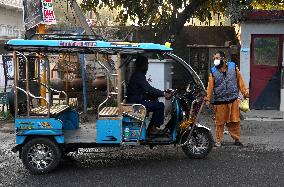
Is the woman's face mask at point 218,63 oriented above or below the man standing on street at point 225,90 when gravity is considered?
above

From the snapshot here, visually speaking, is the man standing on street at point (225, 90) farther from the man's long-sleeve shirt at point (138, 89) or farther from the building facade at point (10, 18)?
the building facade at point (10, 18)

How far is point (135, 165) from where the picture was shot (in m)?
7.85

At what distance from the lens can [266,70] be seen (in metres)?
13.4

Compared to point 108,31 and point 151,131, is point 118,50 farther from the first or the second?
point 108,31

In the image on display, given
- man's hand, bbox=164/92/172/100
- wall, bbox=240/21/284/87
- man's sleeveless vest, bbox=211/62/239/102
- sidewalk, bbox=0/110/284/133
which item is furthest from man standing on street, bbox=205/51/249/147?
wall, bbox=240/21/284/87

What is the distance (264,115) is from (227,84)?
13.8 ft

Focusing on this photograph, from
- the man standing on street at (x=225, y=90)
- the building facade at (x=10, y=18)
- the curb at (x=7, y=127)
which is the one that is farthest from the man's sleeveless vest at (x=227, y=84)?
the building facade at (x=10, y=18)

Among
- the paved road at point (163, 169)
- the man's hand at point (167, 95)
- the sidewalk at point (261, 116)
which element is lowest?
the paved road at point (163, 169)

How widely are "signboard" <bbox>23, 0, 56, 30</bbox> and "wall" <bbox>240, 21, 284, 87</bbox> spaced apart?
17.7 feet

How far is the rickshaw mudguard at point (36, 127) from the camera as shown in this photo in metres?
7.27

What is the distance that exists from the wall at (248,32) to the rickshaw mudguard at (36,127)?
741cm

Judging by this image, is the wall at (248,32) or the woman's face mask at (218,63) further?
the wall at (248,32)

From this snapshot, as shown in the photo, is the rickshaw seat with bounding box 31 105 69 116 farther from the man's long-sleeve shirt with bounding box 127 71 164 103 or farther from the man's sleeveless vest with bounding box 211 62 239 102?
the man's sleeveless vest with bounding box 211 62 239 102

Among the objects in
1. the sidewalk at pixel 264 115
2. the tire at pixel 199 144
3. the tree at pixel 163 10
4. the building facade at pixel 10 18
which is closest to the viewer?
the tire at pixel 199 144
